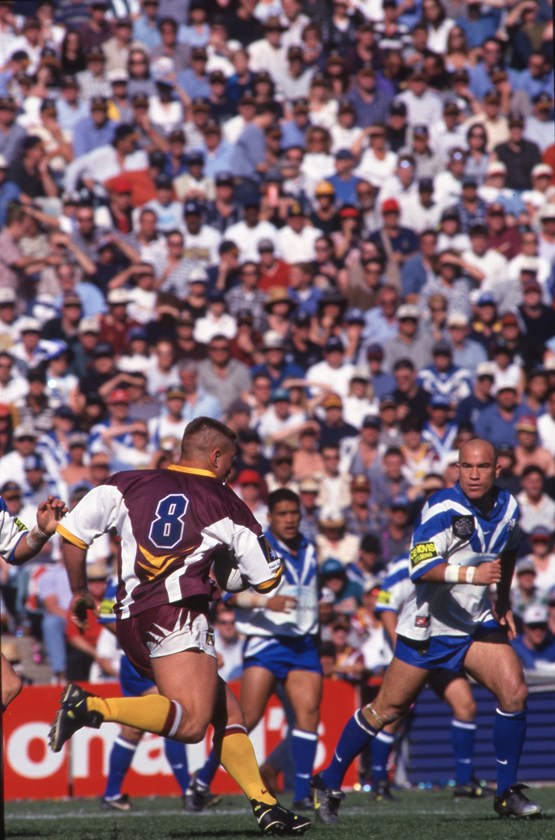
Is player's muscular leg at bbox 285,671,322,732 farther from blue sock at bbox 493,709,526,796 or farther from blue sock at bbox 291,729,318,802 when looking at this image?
blue sock at bbox 493,709,526,796

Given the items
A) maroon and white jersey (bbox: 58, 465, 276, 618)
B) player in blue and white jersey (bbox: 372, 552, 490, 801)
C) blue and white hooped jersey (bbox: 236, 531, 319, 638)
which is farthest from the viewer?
player in blue and white jersey (bbox: 372, 552, 490, 801)

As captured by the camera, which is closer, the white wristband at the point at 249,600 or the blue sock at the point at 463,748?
the white wristband at the point at 249,600

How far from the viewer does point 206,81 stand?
21.9 m

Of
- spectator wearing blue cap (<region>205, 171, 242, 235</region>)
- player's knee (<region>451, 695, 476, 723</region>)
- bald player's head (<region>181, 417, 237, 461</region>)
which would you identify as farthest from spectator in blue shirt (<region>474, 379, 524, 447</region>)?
bald player's head (<region>181, 417, 237, 461</region>)

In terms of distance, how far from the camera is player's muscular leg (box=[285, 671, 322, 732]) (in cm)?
1103

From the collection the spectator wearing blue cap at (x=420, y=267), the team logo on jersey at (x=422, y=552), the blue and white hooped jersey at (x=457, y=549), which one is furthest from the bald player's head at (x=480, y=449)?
the spectator wearing blue cap at (x=420, y=267)

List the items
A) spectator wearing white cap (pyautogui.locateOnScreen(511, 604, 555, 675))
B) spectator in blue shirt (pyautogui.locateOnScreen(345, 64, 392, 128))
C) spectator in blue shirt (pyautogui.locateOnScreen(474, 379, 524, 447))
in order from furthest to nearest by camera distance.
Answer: spectator in blue shirt (pyautogui.locateOnScreen(345, 64, 392, 128)) → spectator in blue shirt (pyautogui.locateOnScreen(474, 379, 524, 447)) → spectator wearing white cap (pyautogui.locateOnScreen(511, 604, 555, 675))

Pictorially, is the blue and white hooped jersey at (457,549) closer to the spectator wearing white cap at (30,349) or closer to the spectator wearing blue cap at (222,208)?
the spectator wearing white cap at (30,349)

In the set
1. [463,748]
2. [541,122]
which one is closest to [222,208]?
[541,122]

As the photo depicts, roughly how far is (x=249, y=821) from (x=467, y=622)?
1.78 meters

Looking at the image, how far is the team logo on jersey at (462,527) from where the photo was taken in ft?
28.9

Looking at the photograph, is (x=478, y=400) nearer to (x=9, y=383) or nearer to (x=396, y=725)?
(x=9, y=383)

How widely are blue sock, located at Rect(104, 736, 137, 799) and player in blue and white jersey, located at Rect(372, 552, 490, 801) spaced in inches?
73.1

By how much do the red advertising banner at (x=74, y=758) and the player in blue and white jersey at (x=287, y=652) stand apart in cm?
239
